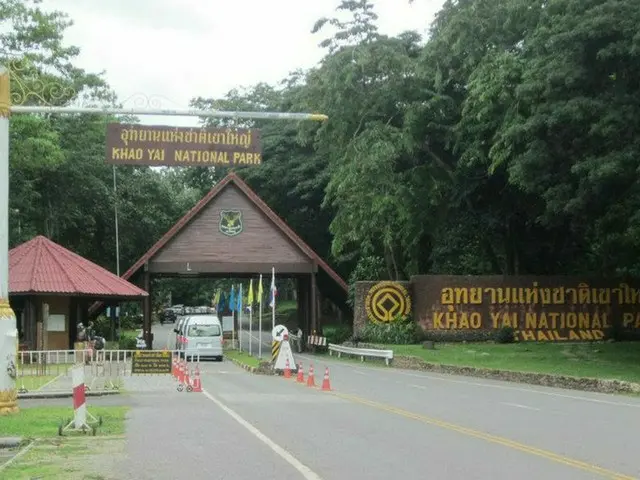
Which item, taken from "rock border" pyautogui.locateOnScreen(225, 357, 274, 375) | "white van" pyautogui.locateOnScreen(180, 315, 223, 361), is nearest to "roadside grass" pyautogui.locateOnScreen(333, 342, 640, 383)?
"rock border" pyautogui.locateOnScreen(225, 357, 274, 375)

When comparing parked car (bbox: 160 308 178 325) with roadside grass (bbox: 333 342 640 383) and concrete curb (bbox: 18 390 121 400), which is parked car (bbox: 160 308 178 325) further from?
concrete curb (bbox: 18 390 121 400)

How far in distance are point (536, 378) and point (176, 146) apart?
1402 cm

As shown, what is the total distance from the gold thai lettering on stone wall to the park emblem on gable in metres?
11.9

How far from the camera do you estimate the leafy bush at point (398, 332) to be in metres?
39.2

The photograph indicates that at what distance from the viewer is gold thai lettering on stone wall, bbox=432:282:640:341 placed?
38969 mm

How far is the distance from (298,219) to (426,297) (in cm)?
1969

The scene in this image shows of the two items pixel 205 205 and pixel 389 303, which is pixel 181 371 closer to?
pixel 389 303

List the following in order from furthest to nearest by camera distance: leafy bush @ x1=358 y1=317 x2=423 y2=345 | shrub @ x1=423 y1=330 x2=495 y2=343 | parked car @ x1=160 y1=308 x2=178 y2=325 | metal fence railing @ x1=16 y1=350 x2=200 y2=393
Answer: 1. parked car @ x1=160 y1=308 x2=178 y2=325
2. leafy bush @ x1=358 y1=317 x2=423 y2=345
3. shrub @ x1=423 y1=330 x2=495 y2=343
4. metal fence railing @ x1=16 y1=350 x2=200 y2=393

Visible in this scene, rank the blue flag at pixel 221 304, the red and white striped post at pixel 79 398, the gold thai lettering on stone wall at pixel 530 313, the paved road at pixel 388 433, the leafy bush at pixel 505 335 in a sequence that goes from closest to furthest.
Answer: the paved road at pixel 388 433 < the red and white striped post at pixel 79 398 < the leafy bush at pixel 505 335 < the gold thai lettering on stone wall at pixel 530 313 < the blue flag at pixel 221 304

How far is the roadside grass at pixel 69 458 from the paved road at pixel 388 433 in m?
0.35

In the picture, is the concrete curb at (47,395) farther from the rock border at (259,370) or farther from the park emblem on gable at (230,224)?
the park emblem on gable at (230,224)

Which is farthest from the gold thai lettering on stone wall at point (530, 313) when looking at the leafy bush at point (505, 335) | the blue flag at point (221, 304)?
the blue flag at point (221, 304)

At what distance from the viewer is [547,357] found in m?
30.8

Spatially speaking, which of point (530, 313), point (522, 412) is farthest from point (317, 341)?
point (522, 412)
